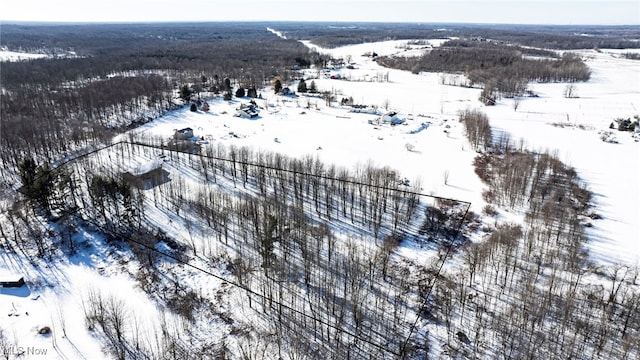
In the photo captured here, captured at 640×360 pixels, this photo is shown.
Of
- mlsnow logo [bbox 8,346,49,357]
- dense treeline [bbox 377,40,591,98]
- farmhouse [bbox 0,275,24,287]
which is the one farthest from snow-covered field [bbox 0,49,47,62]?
mlsnow logo [bbox 8,346,49,357]

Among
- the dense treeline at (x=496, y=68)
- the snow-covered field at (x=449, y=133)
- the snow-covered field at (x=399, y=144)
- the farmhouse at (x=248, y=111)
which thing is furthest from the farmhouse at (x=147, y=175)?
the dense treeline at (x=496, y=68)

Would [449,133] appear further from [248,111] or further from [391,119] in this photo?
[248,111]

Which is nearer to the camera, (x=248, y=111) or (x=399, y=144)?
(x=399, y=144)

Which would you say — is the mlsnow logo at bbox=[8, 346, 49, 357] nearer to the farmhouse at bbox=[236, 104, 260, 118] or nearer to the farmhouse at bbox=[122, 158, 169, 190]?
the farmhouse at bbox=[122, 158, 169, 190]

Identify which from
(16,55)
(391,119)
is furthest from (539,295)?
(16,55)

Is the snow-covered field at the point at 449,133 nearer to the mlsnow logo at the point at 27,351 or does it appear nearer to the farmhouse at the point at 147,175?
the farmhouse at the point at 147,175

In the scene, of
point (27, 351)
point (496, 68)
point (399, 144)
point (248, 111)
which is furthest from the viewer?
point (496, 68)
